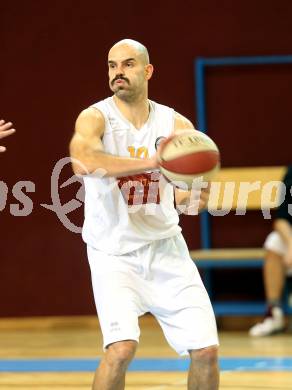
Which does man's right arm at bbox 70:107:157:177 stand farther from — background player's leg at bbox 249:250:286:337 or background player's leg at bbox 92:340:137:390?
background player's leg at bbox 249:250:286:337

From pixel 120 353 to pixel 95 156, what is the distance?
2.72 feet

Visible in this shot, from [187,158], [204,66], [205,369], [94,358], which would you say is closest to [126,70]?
[187,158]

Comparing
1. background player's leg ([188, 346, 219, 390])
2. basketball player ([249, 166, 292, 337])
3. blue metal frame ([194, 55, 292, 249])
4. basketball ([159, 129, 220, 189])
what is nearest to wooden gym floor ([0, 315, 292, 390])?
basketball player ([249, 166, 292, 337])

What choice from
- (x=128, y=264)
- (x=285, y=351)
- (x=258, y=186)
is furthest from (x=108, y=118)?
(x=258, y=186)

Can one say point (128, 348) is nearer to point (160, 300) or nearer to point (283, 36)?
point (160, 300)

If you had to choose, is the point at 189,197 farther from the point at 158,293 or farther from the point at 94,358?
the point at 94,358

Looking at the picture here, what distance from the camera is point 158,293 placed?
4.20 m

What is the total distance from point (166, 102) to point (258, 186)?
1.16 meters

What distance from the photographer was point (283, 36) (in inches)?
336

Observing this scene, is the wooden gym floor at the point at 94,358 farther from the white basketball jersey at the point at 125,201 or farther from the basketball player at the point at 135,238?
the white basketball jersey at the point at 125,201

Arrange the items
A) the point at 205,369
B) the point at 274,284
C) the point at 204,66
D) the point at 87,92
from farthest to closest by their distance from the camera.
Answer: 1. the point at 87,92
2. the point at 204,66
3. the point at 274,284
4. the point at 205,369

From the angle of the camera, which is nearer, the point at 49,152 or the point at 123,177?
the point at 123,177

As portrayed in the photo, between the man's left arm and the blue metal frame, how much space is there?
4.14 meters

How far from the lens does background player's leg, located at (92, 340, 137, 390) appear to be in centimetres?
394
